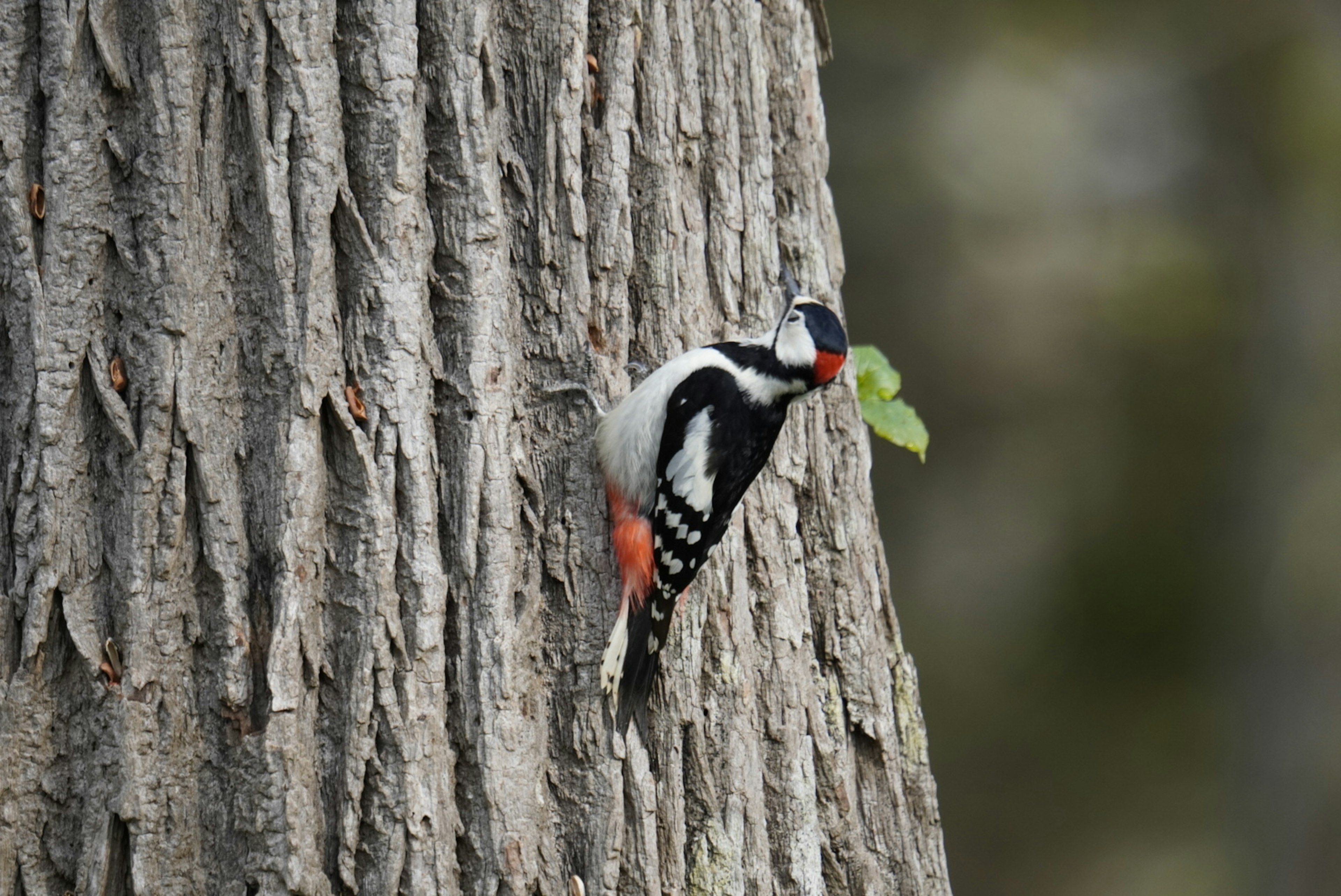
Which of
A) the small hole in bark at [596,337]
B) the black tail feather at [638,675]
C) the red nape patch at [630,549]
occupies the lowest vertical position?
the black tail feather at [638,675]

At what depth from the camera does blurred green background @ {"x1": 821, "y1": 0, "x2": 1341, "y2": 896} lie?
228 inches

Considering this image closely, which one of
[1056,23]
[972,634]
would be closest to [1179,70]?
[1056,23]

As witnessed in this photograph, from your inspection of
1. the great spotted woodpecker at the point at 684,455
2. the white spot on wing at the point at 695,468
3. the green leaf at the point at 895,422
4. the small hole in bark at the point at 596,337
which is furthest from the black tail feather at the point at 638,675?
the green leaf at the point at 895,422

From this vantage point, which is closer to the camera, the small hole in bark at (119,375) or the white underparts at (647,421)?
the small hole in bark at (119,375)

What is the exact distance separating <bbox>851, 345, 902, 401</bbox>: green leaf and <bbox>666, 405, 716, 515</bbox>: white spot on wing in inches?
18.2

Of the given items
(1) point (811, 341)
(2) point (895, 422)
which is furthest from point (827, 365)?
(2) point (895, 422)

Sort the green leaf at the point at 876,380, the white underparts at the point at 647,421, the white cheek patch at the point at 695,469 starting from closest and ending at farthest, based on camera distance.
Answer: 1. the white underparts at the point at 647,421
2. the white cheek patch at the point at 695,469
3. the green leaf at the point at 876,380

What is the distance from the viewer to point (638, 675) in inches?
79.4

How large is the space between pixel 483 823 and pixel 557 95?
4.53 ft

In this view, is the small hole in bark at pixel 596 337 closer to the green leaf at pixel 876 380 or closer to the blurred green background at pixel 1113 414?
the green leaf at pixel 876 380

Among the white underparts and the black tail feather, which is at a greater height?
the white underparts

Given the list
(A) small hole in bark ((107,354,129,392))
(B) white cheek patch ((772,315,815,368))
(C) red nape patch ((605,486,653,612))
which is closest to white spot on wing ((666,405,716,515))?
(C) red nape patch ((605,486,653,612))

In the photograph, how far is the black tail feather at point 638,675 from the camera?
1.99 m

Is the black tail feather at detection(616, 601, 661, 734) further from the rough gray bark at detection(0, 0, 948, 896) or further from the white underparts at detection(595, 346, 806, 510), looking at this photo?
the white underparts at detection(595, 346, 806, 510)
